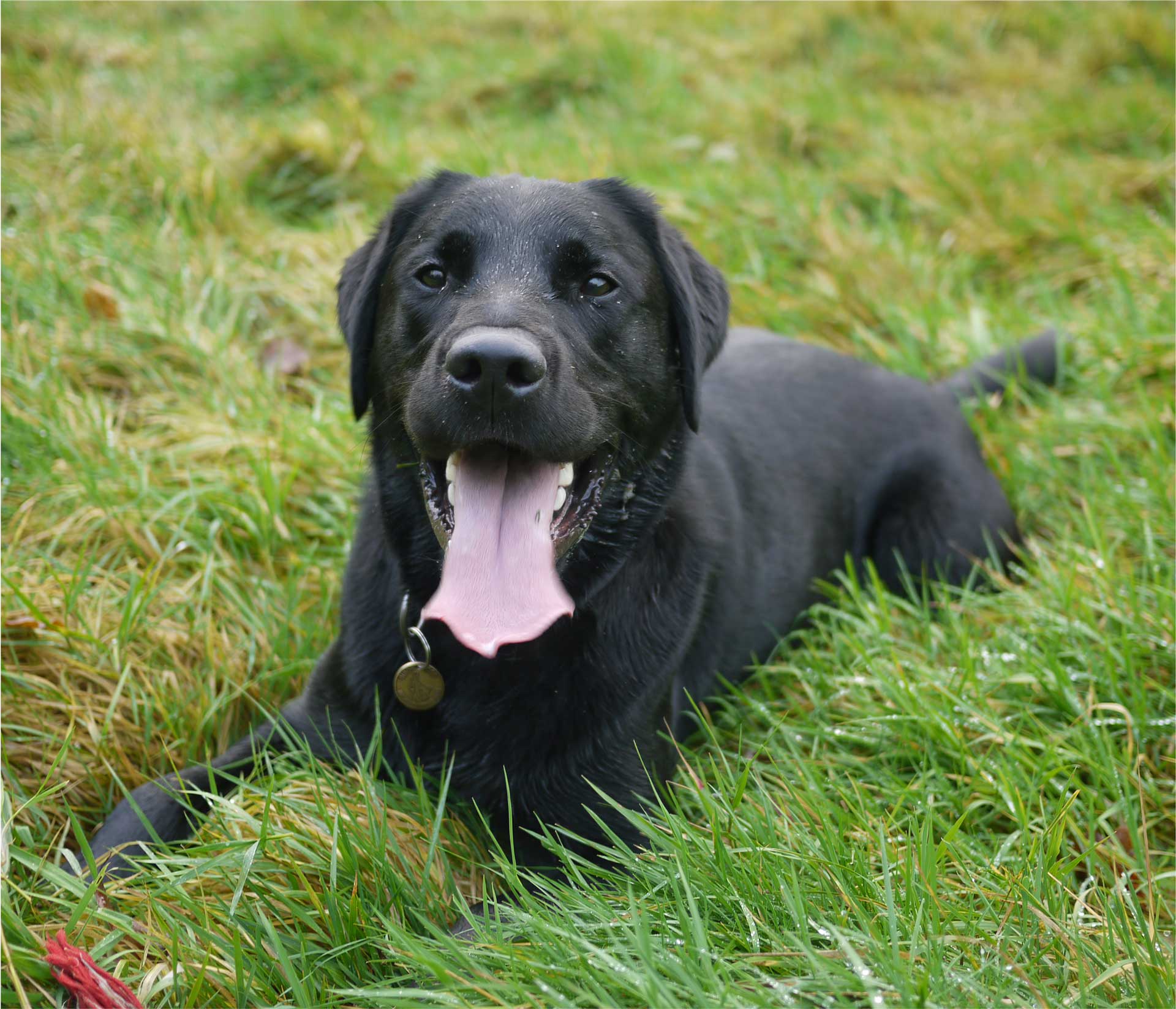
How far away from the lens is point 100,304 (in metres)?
3.57

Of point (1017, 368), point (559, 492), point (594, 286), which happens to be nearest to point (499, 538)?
point (559, 492)

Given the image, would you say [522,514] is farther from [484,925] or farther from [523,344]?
[484,925]

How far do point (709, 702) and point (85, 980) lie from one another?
154cm

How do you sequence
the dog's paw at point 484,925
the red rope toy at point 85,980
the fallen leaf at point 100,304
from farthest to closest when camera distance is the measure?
the fallen leaf at point 100,304
the dog's paw at point 484,925
the red rope toy at point 85,980

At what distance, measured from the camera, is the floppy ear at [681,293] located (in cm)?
233

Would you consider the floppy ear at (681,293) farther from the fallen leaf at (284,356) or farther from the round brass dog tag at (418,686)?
the fallen leaf at (284,356)

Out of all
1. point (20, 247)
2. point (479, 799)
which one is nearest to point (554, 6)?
point (20, 247)

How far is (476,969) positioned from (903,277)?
3.73 metres

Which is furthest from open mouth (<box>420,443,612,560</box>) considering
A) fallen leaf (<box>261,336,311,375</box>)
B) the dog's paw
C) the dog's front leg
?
fallen leaf (<box>261,336,311,375</box>)

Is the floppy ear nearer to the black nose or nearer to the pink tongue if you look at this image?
the pink tongue

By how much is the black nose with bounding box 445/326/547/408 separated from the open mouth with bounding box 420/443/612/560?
0.68 ft

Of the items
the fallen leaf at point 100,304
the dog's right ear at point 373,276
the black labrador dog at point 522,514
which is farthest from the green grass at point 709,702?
the dog's right ear at point 373,276

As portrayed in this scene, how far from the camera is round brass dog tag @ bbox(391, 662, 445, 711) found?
2162 mm

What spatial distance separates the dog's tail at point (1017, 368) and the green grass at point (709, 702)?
8 centimetres
